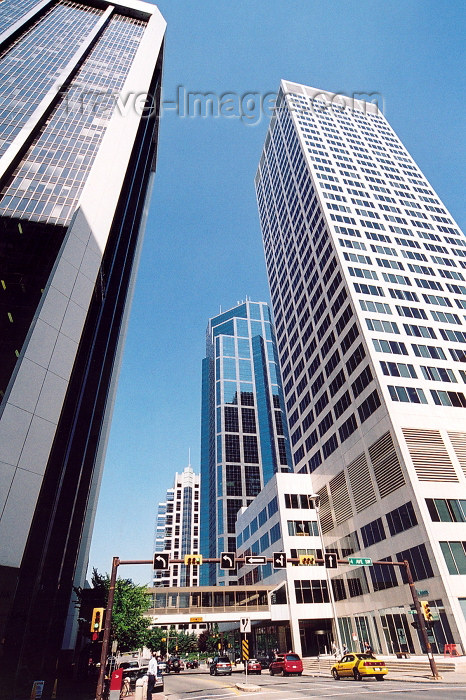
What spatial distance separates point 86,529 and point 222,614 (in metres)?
25.5

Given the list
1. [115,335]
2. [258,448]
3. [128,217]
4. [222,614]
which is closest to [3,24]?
[128,217]

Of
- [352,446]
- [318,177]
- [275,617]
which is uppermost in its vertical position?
[318,177]

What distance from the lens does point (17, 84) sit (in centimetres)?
5309

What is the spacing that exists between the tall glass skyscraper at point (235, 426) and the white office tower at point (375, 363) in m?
59.5

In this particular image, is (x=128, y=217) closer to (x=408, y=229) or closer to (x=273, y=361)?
(x=408, y=229)

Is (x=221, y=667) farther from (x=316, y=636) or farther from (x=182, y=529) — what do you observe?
(x=182, y=529)

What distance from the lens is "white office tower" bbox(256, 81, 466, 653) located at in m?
38.3

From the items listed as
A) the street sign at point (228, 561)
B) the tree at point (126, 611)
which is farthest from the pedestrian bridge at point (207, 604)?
the street sign at point (228, 561)

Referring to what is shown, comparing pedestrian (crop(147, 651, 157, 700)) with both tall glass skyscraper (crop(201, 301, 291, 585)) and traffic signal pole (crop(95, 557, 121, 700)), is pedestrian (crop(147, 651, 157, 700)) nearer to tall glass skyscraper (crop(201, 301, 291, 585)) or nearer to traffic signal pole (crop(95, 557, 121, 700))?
traffic signal pole (crop(95, 557, 121, 700))

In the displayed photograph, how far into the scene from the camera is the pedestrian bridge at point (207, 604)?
53094mm

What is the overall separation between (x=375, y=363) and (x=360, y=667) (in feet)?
101

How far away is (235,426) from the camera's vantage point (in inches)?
5566

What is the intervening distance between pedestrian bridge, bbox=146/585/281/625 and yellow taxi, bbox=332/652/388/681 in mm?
29621

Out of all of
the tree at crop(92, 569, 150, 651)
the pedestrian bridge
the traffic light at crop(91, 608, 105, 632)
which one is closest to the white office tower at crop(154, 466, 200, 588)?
the pedestrian bridge
